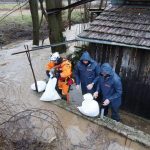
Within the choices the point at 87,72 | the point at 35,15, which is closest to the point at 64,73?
the point at 87,72

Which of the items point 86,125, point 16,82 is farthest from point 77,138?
point 16,82

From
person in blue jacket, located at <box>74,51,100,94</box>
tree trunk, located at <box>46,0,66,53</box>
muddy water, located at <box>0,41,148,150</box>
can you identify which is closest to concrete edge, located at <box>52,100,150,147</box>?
muddy water, located at <box>0,41,148,150</box>

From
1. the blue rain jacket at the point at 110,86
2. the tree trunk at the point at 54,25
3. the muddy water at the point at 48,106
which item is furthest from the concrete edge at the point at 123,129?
the tree trunk at the point at 54,25

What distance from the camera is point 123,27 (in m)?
7.70

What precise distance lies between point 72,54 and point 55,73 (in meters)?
4.09

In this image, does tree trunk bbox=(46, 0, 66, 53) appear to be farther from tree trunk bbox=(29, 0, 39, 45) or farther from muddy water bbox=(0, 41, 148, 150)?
tree trunk bbox=(29, 0, 39, 45)

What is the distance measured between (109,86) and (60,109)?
143cm

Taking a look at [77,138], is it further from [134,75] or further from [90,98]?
[134,75]

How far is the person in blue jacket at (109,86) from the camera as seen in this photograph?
6258 millimetres

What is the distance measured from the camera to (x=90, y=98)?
638 cm

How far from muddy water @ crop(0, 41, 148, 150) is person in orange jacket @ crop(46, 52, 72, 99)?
0.61 meters

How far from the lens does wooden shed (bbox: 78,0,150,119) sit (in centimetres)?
739

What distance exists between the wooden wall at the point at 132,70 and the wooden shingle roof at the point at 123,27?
0.55m

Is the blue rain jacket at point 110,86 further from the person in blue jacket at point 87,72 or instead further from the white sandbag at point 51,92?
the white sandbag at point 51,92
